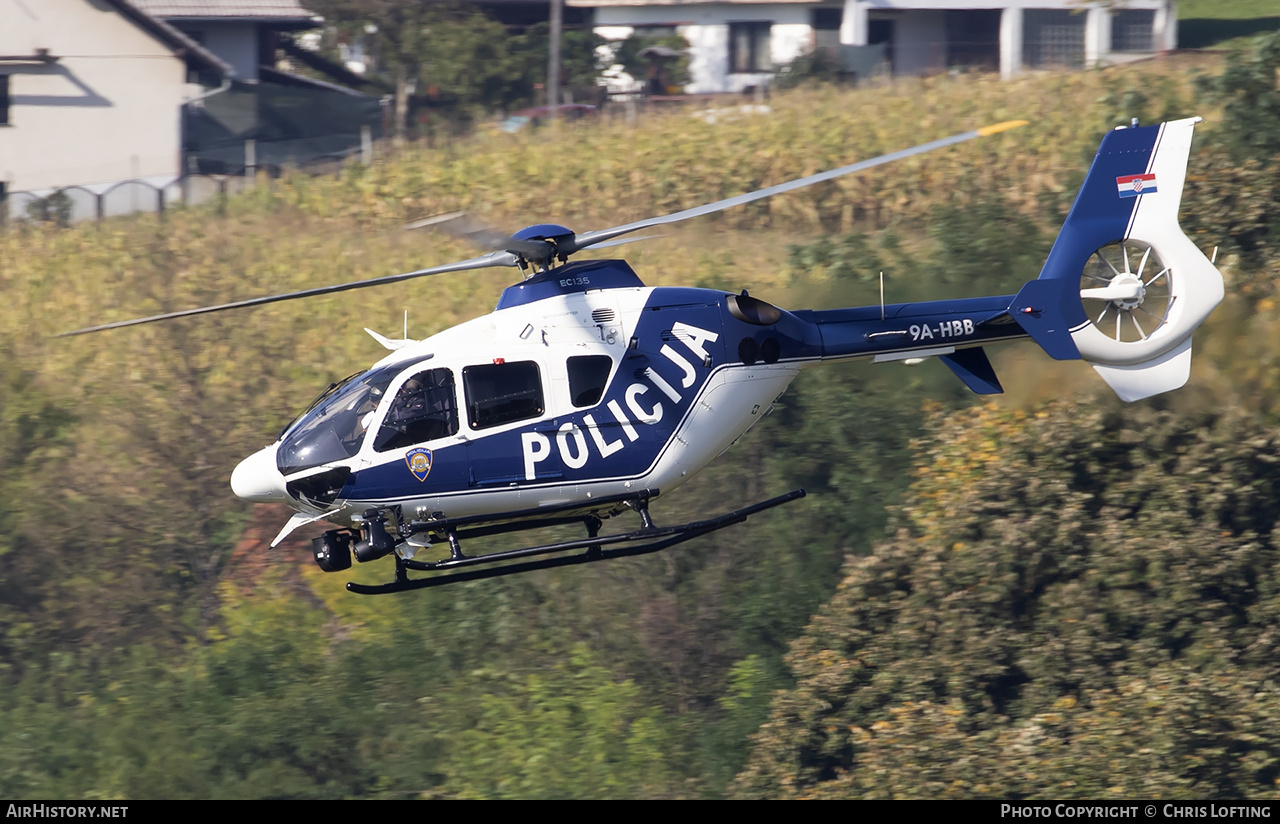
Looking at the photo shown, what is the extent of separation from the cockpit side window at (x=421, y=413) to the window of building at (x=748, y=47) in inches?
1025

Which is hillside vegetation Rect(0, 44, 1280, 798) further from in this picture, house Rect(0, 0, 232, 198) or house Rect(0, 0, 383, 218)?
house Rect(0, 0, 232, 198)

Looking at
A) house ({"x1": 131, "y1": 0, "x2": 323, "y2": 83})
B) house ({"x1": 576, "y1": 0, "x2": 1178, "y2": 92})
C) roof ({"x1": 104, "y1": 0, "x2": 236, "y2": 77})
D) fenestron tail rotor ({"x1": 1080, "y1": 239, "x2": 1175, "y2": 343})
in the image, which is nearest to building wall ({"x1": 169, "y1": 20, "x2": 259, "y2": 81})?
house ({"x1": 131, "y1": 0, "x2": 323, "y2": 83})

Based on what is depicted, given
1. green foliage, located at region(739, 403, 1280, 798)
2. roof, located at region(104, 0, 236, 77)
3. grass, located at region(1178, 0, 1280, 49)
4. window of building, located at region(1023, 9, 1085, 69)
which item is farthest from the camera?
window of building, located at region(1023, 9, 1085, 69)

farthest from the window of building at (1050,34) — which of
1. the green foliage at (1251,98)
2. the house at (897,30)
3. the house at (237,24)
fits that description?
the house at (237,24)

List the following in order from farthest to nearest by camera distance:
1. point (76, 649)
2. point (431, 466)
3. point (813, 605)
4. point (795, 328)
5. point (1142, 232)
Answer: point (76, 649) < point (813, 605) < point (1142, 232) < point (795, 328) < point (431, 466)

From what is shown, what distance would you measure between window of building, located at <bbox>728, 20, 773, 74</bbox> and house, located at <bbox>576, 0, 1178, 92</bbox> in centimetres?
2

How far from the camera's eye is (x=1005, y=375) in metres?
16.3

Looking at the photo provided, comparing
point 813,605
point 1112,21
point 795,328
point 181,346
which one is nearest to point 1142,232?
point 795,328

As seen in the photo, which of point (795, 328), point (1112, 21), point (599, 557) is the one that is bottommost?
point (599, 557)

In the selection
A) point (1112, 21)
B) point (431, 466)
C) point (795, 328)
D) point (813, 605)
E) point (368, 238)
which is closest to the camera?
point (431, 466)

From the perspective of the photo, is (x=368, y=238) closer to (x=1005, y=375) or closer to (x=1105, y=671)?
(x=1005, y=375)

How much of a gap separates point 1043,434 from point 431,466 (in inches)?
362

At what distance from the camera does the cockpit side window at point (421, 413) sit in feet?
31.1

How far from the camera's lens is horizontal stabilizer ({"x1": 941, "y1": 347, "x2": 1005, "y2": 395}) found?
10.6 meters
